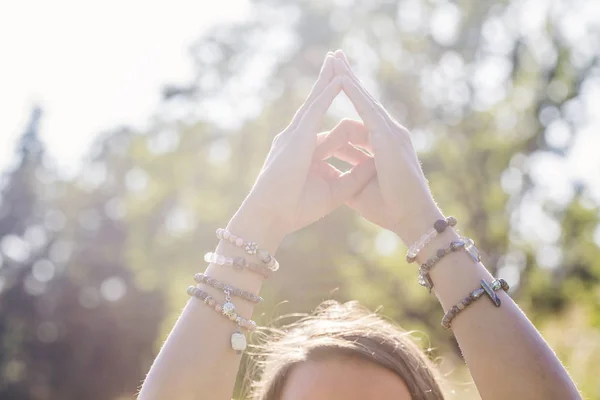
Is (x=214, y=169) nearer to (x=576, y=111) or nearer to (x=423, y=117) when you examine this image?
(x=423, y=117)

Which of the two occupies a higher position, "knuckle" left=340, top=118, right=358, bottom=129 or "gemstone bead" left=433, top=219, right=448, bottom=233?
"knuckle" left=340, top=118, right=358, bottom=129

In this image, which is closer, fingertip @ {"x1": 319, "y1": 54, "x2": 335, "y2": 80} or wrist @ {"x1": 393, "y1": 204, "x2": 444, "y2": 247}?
wrist @ {"x1": 393, "y1": 204, "x2": 444, "y2": 247}

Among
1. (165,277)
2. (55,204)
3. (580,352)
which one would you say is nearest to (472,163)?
(580,352)

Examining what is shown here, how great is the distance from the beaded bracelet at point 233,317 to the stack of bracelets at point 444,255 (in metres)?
0.52

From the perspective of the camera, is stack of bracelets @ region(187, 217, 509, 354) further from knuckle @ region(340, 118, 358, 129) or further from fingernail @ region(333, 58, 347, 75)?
fingernail @ region(333, 58, 347, 75)

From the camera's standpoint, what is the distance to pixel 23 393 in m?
24.0

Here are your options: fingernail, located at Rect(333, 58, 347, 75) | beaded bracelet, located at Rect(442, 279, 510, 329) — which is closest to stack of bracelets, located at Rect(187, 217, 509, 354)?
beaded bracelet, located at Rect(442, 279, 510, 329)

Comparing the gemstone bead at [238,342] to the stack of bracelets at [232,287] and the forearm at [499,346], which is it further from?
the forearm at [499,346]

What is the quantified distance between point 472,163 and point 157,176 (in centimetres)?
982

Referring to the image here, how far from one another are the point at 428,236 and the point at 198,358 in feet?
2.48

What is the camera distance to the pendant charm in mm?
1883

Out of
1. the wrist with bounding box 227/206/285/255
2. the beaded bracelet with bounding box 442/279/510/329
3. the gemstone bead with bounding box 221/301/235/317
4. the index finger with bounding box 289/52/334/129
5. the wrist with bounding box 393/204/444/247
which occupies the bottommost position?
the gemstone bead with bounding box 221/301/235/317

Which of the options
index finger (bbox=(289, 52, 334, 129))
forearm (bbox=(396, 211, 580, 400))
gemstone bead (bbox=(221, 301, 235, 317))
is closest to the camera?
forearm (bbox=(396, 211, 580, 400))

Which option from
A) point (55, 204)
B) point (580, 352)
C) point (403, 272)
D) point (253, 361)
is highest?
point (55, 204)
